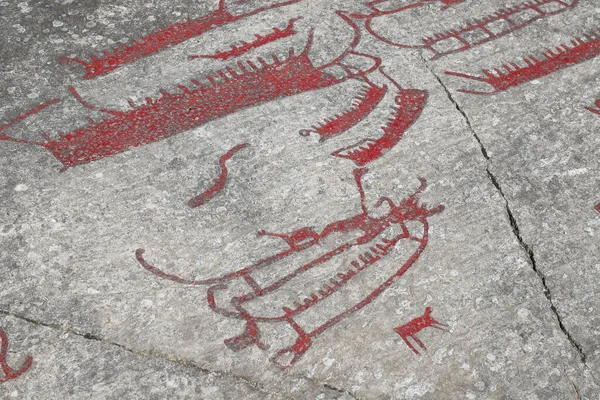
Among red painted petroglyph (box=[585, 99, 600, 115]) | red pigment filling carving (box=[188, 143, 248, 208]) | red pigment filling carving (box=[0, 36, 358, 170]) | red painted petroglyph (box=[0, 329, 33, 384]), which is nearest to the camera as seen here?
red painted petroglyph (box=[0, 329, 33, 384])

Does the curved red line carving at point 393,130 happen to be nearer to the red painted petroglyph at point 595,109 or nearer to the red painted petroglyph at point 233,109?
the red painted petroglyph at point 233,109

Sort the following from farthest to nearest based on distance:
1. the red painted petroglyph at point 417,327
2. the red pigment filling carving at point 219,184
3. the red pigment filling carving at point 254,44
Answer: the red pigment filling carving at point 254,44, the red pigment filling carving at point 219,184, the red painted petroglyph at point 417,327

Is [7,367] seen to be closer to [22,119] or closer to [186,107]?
[22,119]

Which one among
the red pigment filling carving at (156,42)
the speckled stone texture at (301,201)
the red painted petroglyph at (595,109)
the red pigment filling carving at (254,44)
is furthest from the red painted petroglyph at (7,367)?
the red painted petroglyph at (595,109)

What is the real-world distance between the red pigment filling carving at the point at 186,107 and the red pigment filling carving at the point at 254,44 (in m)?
0.06

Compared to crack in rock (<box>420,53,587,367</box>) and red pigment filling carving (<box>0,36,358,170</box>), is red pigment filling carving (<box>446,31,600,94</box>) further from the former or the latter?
red pigment filling carving (<box>0,36,358,170</box>)

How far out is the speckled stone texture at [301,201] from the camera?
2.02 meters

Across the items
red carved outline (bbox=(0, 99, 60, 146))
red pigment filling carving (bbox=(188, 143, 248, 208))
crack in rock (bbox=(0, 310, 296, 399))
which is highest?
red carved outline (bbox=(0, 99, 60, 146))

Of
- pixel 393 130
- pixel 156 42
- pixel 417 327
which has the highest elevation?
pixel 156 42

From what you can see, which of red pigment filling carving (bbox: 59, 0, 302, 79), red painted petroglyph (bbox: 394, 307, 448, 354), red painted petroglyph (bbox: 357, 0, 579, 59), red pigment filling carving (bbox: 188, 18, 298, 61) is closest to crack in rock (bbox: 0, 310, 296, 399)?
red painted petroglyph (bbox: 394, 307, 448, 354)

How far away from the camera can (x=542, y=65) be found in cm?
281

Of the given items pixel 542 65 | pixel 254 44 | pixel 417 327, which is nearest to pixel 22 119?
pixel 254 44

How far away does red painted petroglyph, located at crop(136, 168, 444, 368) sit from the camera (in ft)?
6.79

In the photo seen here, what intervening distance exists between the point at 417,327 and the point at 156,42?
1.34 m
